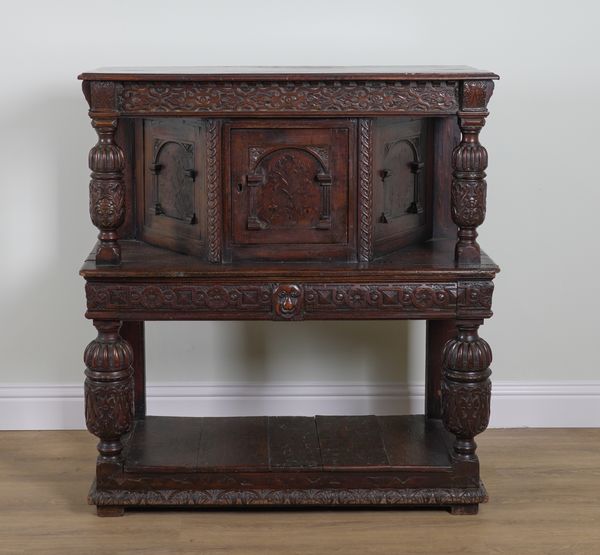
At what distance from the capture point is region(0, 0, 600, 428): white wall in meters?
3.87

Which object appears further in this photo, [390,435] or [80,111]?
[80,111]

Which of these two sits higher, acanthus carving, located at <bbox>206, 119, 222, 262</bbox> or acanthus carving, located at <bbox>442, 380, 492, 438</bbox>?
acanthus carving, located at <bbox>206, 119, 222, 262</bbox>

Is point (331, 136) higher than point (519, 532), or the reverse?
point (331, 136)

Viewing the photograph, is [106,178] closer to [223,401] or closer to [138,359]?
[138,359]

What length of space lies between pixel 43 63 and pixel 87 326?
0.87 m

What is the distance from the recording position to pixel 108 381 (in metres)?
3.30

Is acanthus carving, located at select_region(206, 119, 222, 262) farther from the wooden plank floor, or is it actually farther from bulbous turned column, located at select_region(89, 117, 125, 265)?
the wooden plank floor

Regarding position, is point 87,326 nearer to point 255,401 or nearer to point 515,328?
point 255,401

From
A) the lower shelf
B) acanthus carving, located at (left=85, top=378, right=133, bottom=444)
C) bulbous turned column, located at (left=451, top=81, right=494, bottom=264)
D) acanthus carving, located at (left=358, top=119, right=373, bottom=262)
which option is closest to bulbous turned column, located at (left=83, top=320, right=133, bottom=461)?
acanthus carving, located at (left=85, top=378, right=133, bottom=444)

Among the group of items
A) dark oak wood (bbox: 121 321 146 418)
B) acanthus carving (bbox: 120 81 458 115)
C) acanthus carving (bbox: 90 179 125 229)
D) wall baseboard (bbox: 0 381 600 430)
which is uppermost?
acanthus carving (bbox: 120 81 458 115)

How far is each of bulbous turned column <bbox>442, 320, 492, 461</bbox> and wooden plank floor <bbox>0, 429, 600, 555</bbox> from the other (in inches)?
11.3

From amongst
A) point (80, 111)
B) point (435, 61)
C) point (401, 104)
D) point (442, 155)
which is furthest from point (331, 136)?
point (80, 111)

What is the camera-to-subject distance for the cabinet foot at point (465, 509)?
135 inches

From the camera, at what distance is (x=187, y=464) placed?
3438mm
